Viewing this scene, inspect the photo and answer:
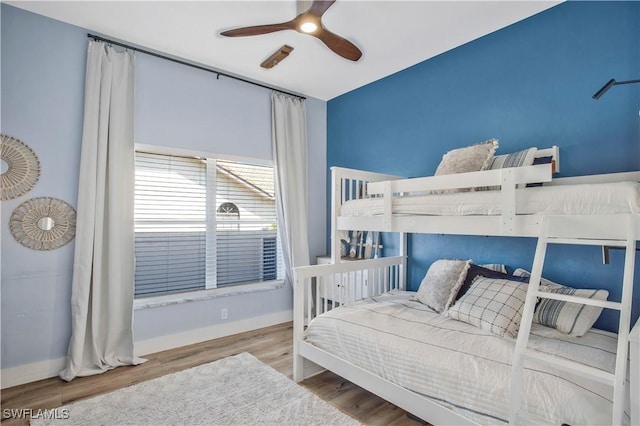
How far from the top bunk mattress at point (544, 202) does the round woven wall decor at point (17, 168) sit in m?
2.59

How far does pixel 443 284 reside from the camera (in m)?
2.50

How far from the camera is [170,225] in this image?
313 centimetres

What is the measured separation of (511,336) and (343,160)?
2.69 m

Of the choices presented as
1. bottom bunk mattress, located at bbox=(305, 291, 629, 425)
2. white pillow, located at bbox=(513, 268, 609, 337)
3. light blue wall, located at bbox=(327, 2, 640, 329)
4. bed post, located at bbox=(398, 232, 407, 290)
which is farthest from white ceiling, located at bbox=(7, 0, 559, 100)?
bottom bunk mattress, located at bbox=(305, 291, 629, 425)

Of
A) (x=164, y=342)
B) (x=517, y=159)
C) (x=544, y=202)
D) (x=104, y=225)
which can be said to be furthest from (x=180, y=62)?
(x=544, y=202)

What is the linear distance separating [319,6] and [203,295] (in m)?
2.68

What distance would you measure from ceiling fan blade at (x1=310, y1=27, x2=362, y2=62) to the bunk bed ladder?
1623 mm

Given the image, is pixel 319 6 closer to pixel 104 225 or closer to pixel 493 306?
pixel 493 306

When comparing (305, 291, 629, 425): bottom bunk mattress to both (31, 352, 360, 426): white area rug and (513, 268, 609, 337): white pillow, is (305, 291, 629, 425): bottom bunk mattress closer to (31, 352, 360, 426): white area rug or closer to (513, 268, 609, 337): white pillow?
(513, 268, 609, 337): white pillow

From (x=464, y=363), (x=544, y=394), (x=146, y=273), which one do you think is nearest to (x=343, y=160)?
(x=146, y=273)

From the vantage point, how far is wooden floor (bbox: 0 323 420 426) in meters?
2.07

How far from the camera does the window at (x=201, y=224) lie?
3.02 meters

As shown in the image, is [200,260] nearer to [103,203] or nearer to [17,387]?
[103,203]

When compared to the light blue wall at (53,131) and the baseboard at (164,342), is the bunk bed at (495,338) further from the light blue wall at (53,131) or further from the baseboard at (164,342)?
the light blue wall at (53,131)
